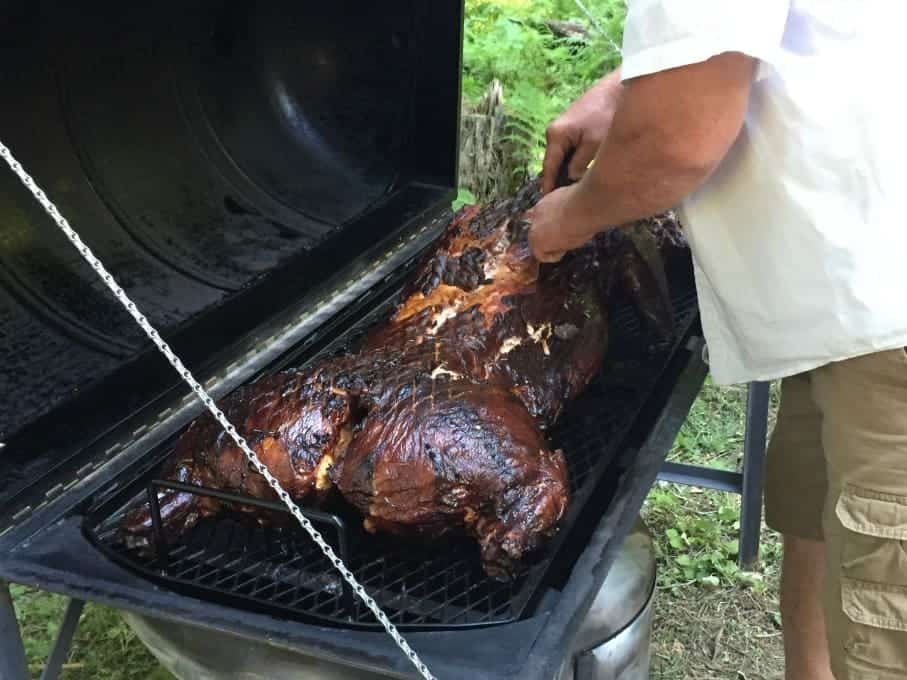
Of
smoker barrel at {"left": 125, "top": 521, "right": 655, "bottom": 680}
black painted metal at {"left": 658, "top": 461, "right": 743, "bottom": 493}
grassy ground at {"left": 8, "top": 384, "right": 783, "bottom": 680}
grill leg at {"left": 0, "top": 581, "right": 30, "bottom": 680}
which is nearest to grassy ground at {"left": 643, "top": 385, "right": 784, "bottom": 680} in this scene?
grassy ground at {"left": 8, "top": 384, "right": 783, "bottom": 680}

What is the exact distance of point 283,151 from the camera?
2.91 meters

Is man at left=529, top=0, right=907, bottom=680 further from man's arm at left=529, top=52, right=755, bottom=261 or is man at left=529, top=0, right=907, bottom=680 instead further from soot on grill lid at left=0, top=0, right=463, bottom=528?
soot on grill lid at left=0, top=0, right=463, bottom=528

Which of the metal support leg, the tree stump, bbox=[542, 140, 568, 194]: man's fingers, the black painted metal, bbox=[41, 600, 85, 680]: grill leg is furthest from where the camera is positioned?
the tree stump

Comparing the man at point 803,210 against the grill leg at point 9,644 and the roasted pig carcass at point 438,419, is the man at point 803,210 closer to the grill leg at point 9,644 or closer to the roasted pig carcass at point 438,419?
the roasted pig carcass at point 438,419

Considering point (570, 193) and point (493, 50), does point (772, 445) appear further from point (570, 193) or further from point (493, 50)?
point (493, 50)

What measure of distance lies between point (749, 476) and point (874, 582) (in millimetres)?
1368

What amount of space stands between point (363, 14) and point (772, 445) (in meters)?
1.77

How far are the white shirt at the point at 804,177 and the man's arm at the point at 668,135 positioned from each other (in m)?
0.04

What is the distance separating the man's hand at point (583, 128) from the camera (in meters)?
2.02

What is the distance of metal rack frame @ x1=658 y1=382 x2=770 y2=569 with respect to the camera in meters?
2.85

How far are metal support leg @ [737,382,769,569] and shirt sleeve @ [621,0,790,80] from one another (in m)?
1.76

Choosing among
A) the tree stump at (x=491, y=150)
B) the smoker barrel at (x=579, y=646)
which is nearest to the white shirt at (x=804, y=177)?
the smoker barrel at (x=579, y=646)

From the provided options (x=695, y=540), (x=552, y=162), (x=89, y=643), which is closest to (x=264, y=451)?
(x=552, y=162)

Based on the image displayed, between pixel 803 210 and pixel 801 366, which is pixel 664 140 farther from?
pixel 801 366
